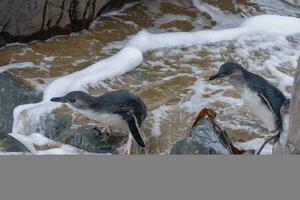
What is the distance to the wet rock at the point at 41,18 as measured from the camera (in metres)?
5.56

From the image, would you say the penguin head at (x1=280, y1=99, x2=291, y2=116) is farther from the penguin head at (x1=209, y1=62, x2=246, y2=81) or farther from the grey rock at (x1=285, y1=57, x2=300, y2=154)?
the grey rock at (x1=285, y1=57, x2=300, y2=154)

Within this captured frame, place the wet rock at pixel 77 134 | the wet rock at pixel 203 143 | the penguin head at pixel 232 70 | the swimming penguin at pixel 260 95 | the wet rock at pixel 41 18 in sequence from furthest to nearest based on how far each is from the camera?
1. the wet rock at pixel 41 18
2. the wet rock at pixel 77 134
3. the penguin head at pixel 232 70
4. the swimming penguin at pixel 260 95
5. the wet rock at pixel 203 143

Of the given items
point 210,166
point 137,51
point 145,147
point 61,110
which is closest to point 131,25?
point 137,51

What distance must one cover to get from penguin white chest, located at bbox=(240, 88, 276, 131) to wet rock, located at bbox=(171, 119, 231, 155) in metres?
0.31

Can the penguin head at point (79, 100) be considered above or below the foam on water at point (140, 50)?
above

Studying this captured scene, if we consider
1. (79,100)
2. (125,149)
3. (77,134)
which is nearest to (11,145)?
(77,134)

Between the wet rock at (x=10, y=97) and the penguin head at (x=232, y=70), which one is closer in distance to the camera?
the penguin head at (x=232, y=70)

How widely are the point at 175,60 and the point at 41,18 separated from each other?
127 centimetres

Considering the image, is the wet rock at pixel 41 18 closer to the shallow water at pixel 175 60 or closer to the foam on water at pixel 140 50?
the shallow water at pixel 175 60

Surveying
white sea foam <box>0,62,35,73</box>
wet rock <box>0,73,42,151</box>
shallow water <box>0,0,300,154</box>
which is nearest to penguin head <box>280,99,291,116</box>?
shallow water <box>0,0,300,154</box>

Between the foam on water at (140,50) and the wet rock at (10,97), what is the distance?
6 cm

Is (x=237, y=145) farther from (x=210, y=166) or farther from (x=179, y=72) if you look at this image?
(x=210, y=166)

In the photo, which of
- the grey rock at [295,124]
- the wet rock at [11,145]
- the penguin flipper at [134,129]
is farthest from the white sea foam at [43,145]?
the grey rock at [295,124]

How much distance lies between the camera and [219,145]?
359 centimetres
